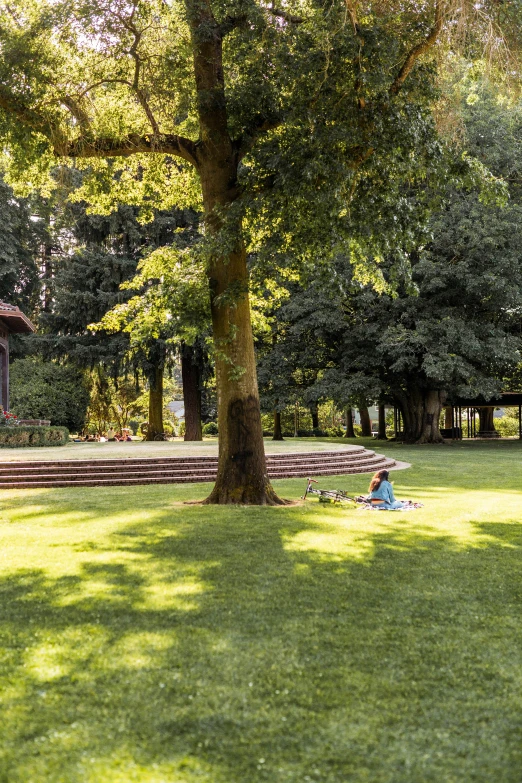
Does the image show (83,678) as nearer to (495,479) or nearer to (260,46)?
(260,46)

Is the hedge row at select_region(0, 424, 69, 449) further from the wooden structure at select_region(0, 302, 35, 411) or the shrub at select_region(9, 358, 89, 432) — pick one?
the shrub at select_region(9, 358, 89, 432)

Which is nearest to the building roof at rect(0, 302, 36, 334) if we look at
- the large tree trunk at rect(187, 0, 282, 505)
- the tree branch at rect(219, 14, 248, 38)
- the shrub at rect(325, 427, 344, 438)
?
the large tree trunk at rect(187, 0, 282, 505)

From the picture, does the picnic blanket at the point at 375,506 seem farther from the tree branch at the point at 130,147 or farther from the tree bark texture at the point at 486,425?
the tree bark texture at the point at 486,425

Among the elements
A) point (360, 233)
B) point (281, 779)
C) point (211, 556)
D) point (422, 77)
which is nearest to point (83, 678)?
point (281, 779)

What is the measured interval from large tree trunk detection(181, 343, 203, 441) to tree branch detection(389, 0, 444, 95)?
874 inches

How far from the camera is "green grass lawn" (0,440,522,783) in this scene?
3.47m

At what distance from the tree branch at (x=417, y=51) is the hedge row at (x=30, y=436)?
1865cm

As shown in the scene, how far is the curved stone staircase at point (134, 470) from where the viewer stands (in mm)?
16938

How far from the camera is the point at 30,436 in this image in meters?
25.9

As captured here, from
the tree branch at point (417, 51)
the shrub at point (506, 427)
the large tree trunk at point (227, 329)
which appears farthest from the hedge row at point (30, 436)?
the shrub at point (506, 427)

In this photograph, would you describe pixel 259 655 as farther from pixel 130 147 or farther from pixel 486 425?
pixel 486 425

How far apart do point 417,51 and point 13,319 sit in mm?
22684

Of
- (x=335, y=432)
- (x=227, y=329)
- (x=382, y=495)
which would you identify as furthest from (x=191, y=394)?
(x=382, y=495)

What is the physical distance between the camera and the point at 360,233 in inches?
464
